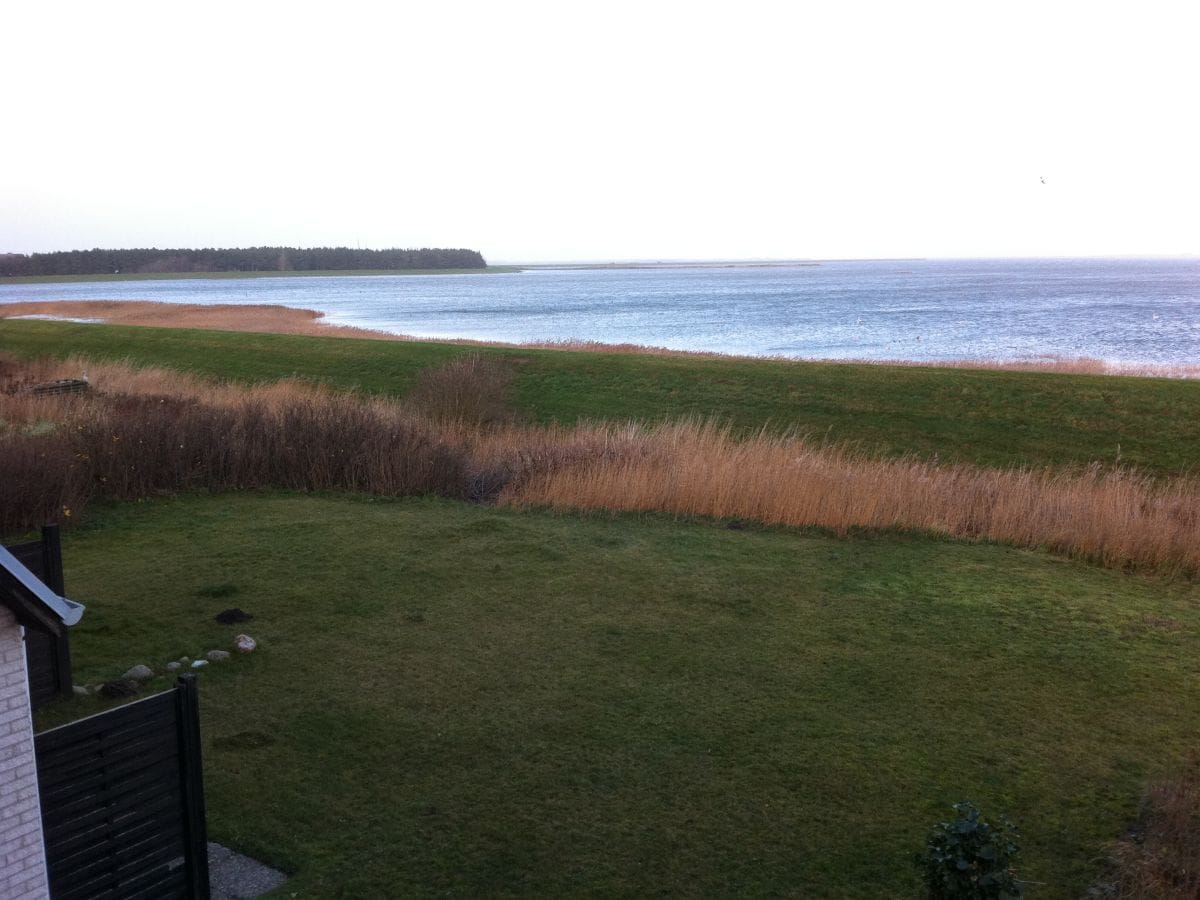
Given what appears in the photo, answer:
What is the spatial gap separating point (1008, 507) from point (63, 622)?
32.9ft

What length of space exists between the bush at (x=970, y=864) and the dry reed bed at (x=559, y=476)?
7220 millimetres

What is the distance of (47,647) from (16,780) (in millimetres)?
3229

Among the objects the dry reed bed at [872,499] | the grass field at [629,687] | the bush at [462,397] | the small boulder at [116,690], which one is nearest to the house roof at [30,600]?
the grass field at [629,687]

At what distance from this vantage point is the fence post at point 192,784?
4000 millimetres

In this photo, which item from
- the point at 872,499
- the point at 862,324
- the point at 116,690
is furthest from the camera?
the point at 862,324

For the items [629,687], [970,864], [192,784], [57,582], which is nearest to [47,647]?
[57,582]

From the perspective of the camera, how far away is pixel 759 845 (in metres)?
4.89

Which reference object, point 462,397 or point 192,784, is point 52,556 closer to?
point 192,784

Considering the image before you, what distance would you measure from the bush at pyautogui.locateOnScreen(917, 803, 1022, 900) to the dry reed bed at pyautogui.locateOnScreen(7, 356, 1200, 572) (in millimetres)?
7220

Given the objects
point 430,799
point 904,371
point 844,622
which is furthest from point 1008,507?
point 904,371

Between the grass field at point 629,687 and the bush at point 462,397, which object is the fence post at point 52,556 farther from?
the bush at point 462,397

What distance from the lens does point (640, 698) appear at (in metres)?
6.55

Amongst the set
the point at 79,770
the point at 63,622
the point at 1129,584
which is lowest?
the point at 1129,584

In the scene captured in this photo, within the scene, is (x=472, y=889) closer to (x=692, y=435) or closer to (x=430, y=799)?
(x=430, y=799)
